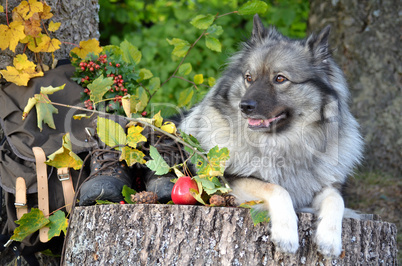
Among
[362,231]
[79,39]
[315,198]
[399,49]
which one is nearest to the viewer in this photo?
[362,231]

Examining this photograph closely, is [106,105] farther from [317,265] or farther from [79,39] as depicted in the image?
[317,265]

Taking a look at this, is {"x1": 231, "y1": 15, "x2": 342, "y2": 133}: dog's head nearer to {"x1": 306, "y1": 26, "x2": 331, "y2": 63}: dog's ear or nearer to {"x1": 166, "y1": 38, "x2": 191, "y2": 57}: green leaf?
{"x1": 306, "y1": 26, "x2": 331, "y2": 63}: dog's ear

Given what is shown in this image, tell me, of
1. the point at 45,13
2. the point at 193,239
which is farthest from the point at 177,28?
the point at 193,239

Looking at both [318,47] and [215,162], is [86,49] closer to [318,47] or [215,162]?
[215,162]

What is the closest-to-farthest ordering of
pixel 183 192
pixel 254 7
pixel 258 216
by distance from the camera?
pixel 258 216 < pixel 183 192 < pixel 254 7

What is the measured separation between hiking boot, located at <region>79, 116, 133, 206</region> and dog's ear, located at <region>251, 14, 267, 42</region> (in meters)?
1.12

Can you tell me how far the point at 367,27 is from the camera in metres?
3.88

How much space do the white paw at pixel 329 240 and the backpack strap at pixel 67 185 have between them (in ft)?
4.40

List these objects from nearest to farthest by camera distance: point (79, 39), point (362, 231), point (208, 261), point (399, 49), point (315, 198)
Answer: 1. point (208, 261)
2. point (362, 231)
3. point (315, 198)
4. point (79, 39)
5. point (399, 49)

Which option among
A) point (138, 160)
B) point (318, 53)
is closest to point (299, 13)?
point (318, 53)

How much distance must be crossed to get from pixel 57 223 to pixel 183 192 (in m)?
0.75

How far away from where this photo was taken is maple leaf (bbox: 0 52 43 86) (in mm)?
2543

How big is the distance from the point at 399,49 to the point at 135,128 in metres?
2.77

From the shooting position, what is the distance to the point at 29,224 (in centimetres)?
215
